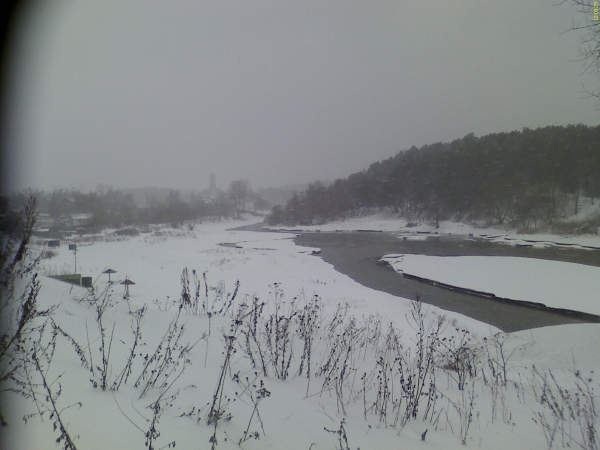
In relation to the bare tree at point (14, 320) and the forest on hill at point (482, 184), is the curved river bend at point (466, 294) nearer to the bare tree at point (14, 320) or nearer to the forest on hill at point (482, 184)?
the bare tree at point (14, 320)

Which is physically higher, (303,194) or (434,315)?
(303,194)

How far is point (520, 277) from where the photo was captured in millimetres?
15727

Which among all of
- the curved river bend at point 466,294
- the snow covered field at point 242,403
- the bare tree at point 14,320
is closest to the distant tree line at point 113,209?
the curved river bend at point 466,294

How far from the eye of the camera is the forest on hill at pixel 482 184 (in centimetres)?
3788

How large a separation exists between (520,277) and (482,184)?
33.9 metres

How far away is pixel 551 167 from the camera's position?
130ft

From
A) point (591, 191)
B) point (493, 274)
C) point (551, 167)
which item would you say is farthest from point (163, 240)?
point (591, 191)

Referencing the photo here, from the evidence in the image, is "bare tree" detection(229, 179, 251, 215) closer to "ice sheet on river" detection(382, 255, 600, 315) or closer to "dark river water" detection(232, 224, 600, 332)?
"dark river water" detection(232, 224, 600, 332)

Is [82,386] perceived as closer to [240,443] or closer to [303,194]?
[240,443]

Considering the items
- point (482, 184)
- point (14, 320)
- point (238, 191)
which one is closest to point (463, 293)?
point (14, 320)

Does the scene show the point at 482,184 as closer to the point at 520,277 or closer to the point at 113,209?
the point at 520,277

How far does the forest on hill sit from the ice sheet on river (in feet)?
70.9

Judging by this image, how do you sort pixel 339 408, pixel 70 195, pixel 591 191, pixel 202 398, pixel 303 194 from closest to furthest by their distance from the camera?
pixel 202 398 < pixel 339 408 < pixel 591 191 < pixel 70 195 < pixel 303 194

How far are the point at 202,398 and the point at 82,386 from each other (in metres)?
0.81
